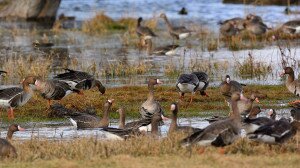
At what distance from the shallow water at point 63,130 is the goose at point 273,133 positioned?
10.5 ft

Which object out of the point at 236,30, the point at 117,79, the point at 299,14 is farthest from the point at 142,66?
the point at 299,14

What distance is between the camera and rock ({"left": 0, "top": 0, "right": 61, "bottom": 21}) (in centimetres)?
4632

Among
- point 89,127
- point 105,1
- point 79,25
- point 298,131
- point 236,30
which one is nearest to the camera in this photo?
point 298,131

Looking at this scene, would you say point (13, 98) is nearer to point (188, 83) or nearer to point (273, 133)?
point (188, 83)

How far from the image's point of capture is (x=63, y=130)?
17062mm

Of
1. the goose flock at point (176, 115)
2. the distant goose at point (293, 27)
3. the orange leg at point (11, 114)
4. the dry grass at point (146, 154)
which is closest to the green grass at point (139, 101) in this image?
the orange leg at point (11, 114)

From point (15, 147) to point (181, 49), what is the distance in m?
19.7

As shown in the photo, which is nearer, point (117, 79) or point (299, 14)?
point (117, 79)

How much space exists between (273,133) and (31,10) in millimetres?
35409

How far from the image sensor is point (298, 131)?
1430cm

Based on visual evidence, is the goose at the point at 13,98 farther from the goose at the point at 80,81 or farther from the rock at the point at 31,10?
the rock at the point at 31,10

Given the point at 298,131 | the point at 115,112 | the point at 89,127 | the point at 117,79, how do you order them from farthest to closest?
the point at 117,79 < the point at 115,112 < the point at 89,127 < the point at 298,131

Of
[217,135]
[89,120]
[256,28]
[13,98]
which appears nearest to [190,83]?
[89,120]

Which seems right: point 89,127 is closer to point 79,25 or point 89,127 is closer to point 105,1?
point 79,25
